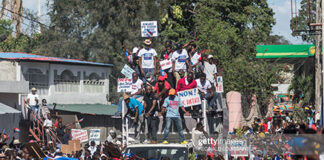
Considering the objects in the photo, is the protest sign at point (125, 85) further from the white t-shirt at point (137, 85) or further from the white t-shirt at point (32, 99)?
the white t-shirt at point (32, 99)

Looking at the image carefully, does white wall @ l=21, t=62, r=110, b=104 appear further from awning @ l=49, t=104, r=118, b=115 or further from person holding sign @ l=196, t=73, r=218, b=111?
person holding sign @ l=196, t=73, r=218, b=111

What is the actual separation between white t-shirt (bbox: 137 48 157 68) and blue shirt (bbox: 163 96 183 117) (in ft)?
14.2

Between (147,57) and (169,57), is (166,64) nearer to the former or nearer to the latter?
(169,57)

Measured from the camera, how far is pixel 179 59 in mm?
20016

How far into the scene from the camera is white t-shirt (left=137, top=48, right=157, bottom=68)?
67.4 feet

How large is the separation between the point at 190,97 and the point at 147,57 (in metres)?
4.41

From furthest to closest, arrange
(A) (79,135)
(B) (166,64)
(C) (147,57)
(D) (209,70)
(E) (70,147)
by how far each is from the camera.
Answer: (A) (79,135)
(E) (70,147)
(C) (147,57)
(D) (209,70)
(B) (166,64)

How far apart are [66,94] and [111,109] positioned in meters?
3.17

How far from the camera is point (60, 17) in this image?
4759 centimetres

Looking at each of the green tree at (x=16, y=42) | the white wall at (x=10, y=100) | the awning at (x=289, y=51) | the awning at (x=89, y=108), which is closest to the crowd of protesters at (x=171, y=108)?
the white wall at (x=10, y=100)

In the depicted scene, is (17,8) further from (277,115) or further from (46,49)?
(277,115)

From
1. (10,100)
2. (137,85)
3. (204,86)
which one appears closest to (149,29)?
(137,85)

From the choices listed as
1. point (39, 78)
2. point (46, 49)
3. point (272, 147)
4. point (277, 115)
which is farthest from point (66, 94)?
point (272, 147)

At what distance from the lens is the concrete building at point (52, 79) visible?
97.1 ft
